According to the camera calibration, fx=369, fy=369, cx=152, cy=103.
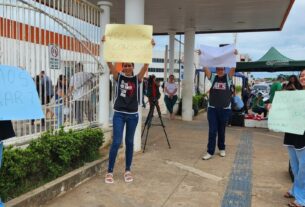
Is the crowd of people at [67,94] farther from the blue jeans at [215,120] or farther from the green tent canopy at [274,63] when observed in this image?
the green tent canopy at [274,63]

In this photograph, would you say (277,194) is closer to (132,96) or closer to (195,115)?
(132,96)

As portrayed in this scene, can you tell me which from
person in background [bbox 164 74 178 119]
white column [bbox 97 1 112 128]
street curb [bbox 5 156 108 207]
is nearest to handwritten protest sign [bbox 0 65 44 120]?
street curb [bbox 5 156 108 207]

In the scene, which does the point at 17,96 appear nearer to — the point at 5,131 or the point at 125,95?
the point at 5,131

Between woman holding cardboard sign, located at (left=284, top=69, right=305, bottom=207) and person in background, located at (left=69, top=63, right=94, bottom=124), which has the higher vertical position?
person in background, located at (left=69, top=63, right=94, bottom=124)

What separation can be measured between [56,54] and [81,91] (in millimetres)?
1209

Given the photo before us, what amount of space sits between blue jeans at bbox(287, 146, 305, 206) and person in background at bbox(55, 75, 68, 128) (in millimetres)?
3628

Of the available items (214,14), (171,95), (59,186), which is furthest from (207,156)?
(171,95)

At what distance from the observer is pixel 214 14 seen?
39.2 ft

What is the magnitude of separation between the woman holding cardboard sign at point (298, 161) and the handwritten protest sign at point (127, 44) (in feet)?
7.32

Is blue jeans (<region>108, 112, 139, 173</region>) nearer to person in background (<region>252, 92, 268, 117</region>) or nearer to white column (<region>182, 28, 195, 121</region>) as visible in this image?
white column (<region>182, 28, 195, 121</region>)

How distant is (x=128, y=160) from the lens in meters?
5.70

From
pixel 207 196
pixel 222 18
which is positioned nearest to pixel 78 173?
pixel 207 196

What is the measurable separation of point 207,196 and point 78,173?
6.19 feet

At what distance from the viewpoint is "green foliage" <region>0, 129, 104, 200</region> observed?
13.9ft
